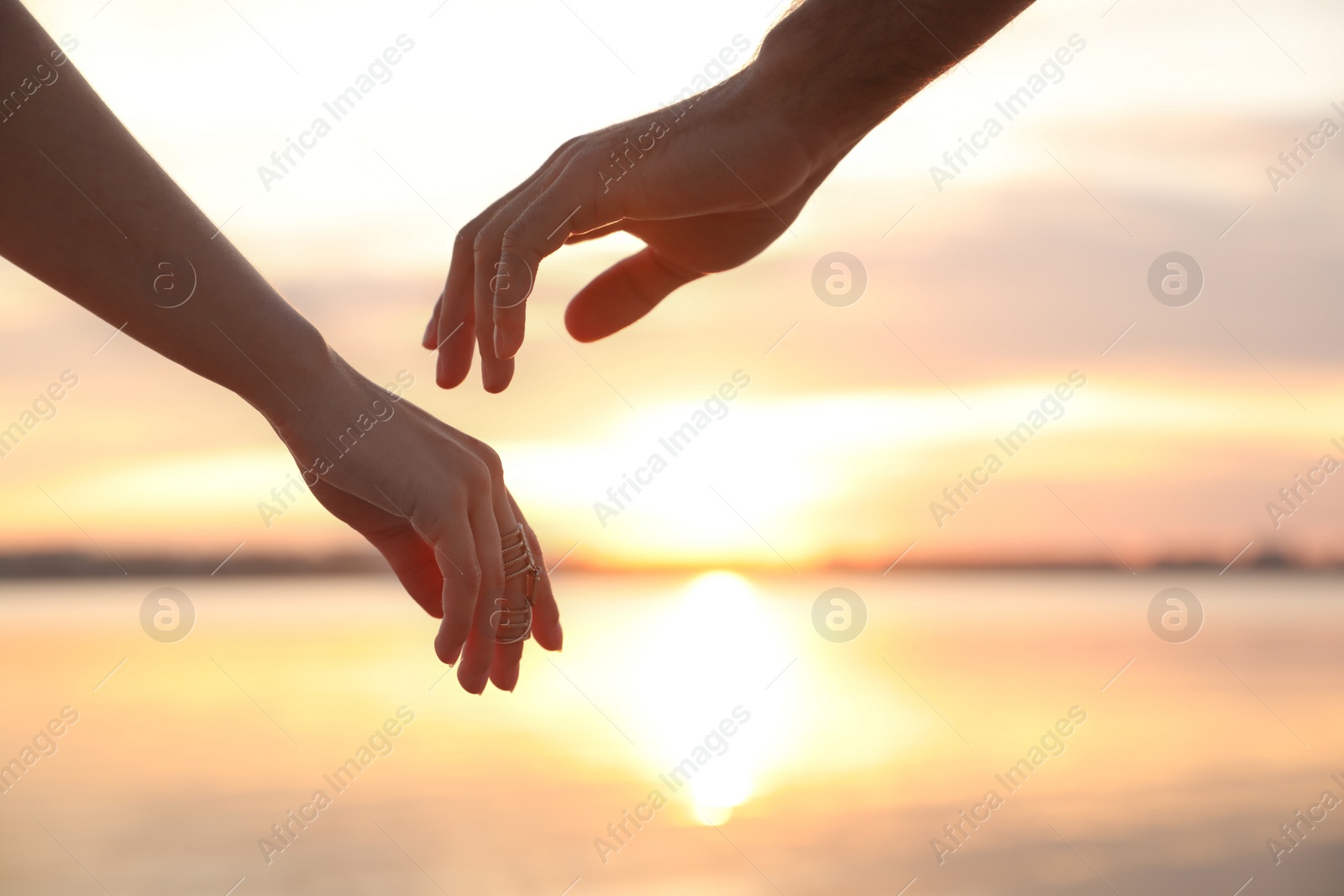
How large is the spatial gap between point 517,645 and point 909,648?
46.4 feet

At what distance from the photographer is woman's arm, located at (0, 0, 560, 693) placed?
1.54 metres

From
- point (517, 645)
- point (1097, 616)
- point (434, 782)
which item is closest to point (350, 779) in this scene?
point (434, 782)

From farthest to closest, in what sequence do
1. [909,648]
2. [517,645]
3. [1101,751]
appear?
[909,648] → [1101,751] → [517,645]

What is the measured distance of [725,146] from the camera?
1.89 metres

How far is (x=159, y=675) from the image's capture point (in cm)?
1198

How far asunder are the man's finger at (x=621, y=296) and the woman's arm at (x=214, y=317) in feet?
1.50

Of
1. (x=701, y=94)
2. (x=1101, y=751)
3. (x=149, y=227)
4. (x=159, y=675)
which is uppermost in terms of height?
(x=1101, y=751)

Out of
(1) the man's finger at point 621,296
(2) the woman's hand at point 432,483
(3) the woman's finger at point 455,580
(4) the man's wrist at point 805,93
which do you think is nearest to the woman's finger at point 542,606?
(2) the woman's hand at point 432,483

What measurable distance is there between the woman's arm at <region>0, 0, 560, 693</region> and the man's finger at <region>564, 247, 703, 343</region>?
46 centimetres

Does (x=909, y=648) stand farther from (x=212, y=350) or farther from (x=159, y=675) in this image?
(x=212, y=350)

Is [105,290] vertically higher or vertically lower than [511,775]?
higher

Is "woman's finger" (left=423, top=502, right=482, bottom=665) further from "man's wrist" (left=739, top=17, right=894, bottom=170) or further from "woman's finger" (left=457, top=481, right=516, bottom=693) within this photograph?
"man's wrist" (left=739, top=17, right=894, bottom=170)

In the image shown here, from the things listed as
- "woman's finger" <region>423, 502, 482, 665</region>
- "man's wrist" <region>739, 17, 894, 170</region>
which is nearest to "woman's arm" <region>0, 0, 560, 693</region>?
"woman's finger" <region>423, 502, 482, 665</region>

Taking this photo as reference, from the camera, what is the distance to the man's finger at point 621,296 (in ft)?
7.06
